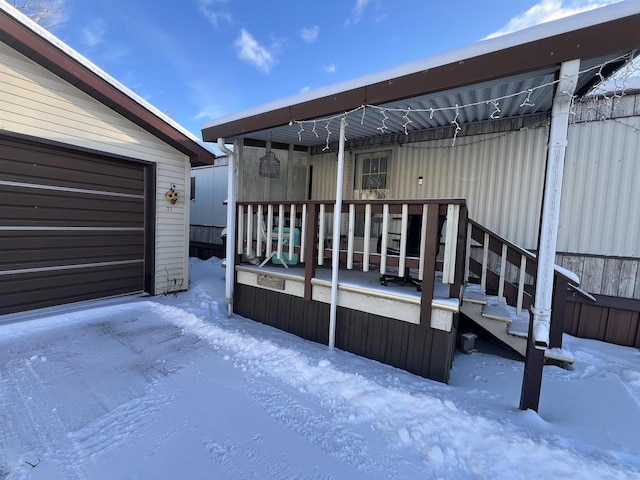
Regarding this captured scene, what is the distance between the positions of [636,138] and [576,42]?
273cm

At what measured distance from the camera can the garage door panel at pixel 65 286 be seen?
3873 mm

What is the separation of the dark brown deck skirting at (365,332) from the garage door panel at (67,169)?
112 inches

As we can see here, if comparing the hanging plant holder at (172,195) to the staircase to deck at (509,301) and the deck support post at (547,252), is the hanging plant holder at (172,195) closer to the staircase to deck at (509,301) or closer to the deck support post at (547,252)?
the staircase to deck at (509,301)

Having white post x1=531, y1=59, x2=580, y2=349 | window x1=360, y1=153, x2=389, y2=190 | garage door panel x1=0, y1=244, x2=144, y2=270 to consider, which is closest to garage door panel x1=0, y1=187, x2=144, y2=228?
garage door panel x1=0, y1=244, x2=144, y2=270

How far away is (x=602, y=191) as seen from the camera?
370 cm

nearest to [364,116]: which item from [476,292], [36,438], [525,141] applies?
[525,141]

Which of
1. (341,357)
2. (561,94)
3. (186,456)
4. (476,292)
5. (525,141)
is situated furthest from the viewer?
(525,141)

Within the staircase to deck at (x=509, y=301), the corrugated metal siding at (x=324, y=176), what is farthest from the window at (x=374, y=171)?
the staircase to deck at (x=509, y=301)

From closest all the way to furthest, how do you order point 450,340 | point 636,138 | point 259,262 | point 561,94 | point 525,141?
point 561,94 → point 450,340 → point 636,138 → point 525,141 → point 259,262

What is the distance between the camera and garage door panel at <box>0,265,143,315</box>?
387 centimetres

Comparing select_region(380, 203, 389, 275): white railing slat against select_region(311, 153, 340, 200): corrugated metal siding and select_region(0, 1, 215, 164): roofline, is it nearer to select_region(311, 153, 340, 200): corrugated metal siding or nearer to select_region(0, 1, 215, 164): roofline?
select_region(311, 153, 340, 200): corrugated metal siding

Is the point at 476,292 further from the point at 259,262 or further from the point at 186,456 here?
the point at 186,456

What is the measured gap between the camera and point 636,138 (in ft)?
11.6

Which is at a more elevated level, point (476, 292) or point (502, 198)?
point (502, 198)
